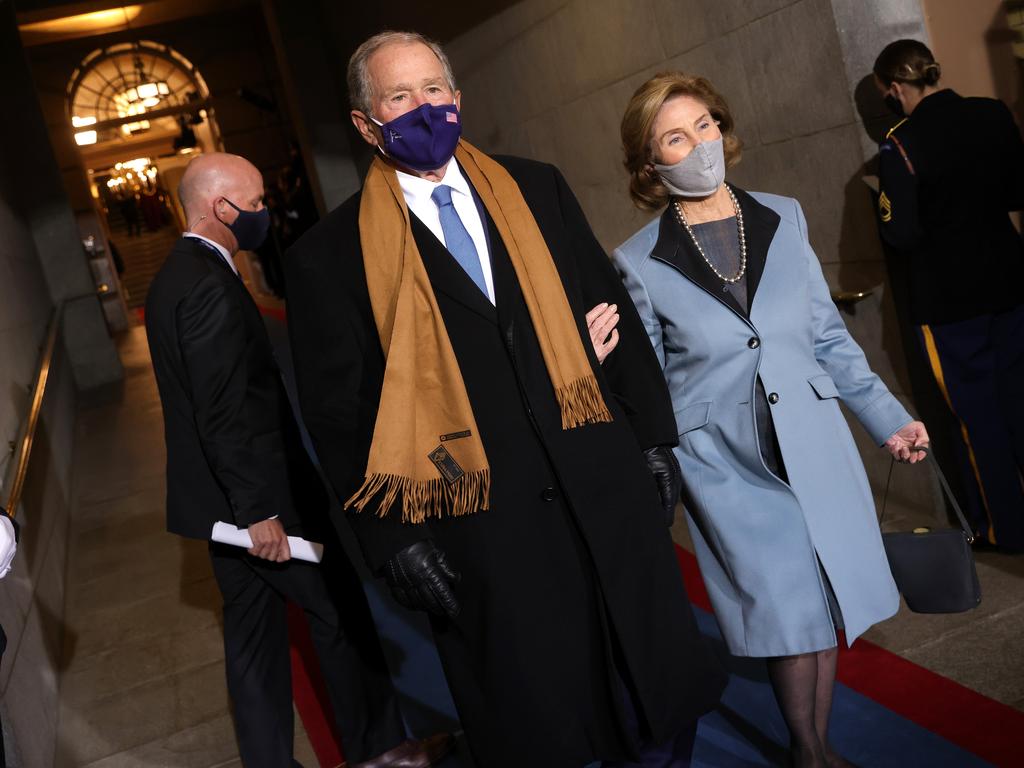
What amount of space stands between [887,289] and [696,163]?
5.52ft

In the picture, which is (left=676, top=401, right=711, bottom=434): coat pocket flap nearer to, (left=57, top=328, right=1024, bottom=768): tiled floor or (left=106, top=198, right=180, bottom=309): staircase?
(left=57, top=328, right=1024, bottom=768): tiled floor

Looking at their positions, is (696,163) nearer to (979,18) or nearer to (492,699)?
(492,699)

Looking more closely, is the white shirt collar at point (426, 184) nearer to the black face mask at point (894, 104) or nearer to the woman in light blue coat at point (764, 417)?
the woman in light blue coat at point (764, 417)

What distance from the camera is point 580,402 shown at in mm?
2072

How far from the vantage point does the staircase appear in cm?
2817

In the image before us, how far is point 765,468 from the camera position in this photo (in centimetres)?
240

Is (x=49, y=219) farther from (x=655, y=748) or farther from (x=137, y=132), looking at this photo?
(x=137, y=132)

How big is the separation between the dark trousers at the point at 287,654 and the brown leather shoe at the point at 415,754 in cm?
2

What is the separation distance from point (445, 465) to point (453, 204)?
53cm

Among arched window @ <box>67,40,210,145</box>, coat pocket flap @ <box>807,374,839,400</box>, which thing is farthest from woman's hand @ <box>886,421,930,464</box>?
arched window @ <box>67,40,210,145</box>

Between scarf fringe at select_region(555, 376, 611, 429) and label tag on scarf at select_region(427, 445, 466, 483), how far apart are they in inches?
8.8

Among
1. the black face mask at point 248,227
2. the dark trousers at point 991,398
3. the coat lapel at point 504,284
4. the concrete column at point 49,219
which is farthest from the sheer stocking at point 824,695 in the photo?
the concrete column at point 49,219

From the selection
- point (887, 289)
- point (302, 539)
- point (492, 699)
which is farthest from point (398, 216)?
point (887, 289)

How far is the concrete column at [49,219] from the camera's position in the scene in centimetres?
1242
